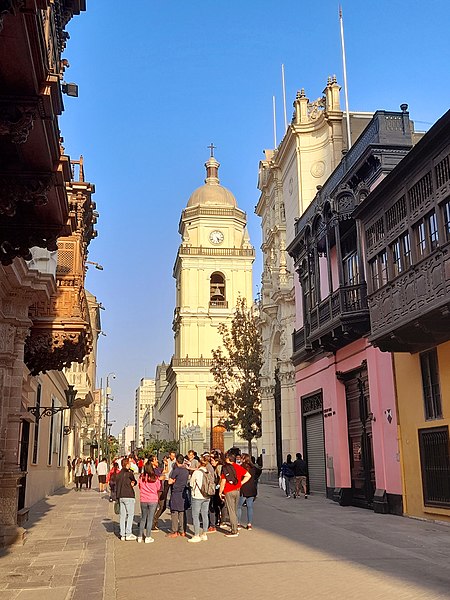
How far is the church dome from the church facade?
0.13m

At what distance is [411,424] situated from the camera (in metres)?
17.0

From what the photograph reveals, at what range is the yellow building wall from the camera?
53.9 feet

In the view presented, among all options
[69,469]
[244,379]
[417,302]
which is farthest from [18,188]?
[69,469]

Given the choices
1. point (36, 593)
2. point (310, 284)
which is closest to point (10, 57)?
point (36, 593)

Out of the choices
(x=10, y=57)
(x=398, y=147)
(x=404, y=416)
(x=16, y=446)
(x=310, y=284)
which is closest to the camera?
(x=10, y=57)

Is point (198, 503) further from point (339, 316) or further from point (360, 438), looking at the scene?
point (360, 438)

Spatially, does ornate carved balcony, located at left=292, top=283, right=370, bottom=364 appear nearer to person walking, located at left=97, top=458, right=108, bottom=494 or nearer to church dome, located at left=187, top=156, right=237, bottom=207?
person walking, located at left=97, top=458, right=108, bottom=494

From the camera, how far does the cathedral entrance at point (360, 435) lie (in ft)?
65.1

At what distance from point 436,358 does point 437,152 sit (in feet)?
16.4

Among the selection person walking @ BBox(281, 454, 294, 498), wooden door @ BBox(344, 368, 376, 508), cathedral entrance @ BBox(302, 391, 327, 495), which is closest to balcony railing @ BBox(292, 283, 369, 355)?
wooden door @ BBox(344, 368, 376, 508)

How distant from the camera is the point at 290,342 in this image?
107 ft

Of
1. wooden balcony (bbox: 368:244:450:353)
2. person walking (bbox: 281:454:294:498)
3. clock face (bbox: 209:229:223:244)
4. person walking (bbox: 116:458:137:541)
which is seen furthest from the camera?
clock face (bbox: 209:229:223:244)

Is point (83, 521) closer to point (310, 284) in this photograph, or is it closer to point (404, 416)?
point (404, 416)

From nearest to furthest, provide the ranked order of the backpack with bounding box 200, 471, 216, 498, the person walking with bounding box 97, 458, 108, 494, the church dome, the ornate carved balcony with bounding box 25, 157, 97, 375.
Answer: the backpack with bounding box 200, 471, 216, 498
the ornate carved balcony with bounding box 25, 157, 97, 375
the person walking with bounding box 97, 458, 108, 494
the church dome
